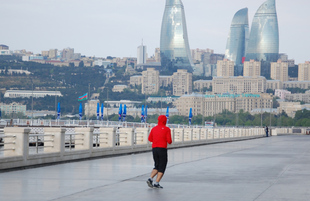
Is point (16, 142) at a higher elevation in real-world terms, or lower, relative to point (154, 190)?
higher

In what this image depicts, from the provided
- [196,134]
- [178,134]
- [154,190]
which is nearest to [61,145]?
[154,190]

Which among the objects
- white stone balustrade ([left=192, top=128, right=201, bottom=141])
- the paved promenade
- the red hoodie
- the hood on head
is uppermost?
the hood on head

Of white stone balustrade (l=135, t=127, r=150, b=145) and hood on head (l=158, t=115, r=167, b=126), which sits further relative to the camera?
white stone balustrade (l=135, t=127, r=150, b=145)

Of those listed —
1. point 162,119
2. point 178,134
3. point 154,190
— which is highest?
point 162,119

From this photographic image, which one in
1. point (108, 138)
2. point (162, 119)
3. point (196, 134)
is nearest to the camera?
point (162, 119)

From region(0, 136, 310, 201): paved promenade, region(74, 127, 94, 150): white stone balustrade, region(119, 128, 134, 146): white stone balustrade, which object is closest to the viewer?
region(0, 136, 310, 201): paved promenade

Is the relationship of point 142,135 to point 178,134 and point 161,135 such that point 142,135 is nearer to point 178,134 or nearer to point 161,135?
point 178,134

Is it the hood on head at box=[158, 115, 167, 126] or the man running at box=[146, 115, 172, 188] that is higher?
the hood on head at box=[158, 115, 167, 126]

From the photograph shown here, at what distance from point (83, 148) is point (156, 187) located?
36.8 feet

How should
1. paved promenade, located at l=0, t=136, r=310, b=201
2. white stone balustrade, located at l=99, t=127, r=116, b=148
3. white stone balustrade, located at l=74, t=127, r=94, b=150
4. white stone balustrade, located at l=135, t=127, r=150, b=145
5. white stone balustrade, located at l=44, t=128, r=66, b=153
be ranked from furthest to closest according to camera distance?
1. white stone balustrade, located at l=135, t=127, r=150, b=145
2. white stone balustrade, located at l=99, t=127, r=116, b=148
3. white stone balustrade, located at l=74, t=127, r=94, b=150
4. white stone balustrade, located at l=44, t=128, r=66, b=153
5. paved promenade, located at l=0, t=136, r=310, b=201

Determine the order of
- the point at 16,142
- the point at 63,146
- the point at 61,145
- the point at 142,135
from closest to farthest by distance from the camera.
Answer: the point at 16,142, the point at 61,145, the point at 63,146, the point at 142,135

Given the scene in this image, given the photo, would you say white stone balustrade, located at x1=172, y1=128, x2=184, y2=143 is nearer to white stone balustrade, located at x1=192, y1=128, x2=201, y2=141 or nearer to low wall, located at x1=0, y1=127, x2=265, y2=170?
low wall, located at x1=0, y1=127, x2=265, y2=170

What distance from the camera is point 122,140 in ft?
107

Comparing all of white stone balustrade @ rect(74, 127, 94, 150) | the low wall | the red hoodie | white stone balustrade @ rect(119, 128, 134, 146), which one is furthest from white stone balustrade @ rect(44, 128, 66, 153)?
white stone balustrade @ rect(119, 128, 134, 146)
